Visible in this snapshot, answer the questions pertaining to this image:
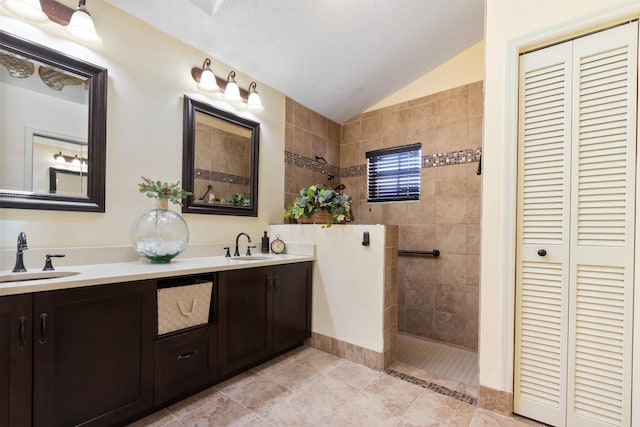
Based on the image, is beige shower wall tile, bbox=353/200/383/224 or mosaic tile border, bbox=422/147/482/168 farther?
beige shower wall tile, bbox=353/200/383/224

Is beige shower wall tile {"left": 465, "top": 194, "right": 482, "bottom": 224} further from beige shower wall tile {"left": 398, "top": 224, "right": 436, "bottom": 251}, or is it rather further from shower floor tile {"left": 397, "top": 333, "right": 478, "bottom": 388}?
shower floor tile {"left": 397, "top": 333, "right": 478, "bottom": 388}

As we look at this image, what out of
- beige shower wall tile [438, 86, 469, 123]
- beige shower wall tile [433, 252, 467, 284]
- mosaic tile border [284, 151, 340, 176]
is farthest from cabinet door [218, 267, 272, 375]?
beige shower wall tile [438, 86, 469, 123]

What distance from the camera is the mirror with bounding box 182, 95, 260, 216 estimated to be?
2311 millimetres

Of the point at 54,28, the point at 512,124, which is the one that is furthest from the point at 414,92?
the point at 54,28

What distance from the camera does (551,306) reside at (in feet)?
5.19

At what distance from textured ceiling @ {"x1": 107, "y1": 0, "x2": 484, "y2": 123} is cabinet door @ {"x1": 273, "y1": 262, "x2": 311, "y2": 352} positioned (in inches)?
73.8

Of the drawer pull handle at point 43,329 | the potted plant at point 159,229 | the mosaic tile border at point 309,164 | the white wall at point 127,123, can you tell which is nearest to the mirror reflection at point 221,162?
the white wall at point 127,123

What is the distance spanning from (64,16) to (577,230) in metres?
3.17

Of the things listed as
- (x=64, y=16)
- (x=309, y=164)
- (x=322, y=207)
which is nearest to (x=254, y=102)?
(x=309, y=164)

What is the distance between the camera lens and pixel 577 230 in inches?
60.0

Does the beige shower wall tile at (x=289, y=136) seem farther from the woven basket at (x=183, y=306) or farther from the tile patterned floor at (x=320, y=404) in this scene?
the tile patterned floor at (x=320, y=404)

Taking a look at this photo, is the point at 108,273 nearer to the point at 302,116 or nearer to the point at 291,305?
the point at 291,305

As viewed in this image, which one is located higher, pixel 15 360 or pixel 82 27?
pixel 82 27

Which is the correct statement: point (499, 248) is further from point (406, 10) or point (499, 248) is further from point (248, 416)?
point (406, 10)
